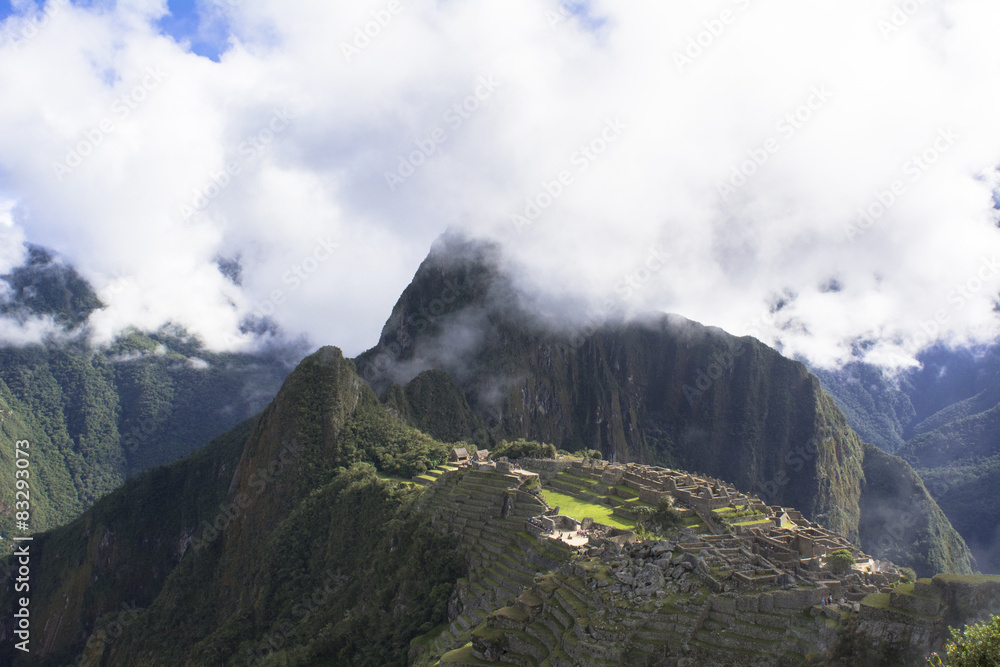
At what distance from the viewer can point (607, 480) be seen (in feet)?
187

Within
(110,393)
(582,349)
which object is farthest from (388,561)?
(110,393)

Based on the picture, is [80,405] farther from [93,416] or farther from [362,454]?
[362,454]

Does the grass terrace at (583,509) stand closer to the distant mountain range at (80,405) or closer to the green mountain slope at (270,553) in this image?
the green mountain slope at (270,553)

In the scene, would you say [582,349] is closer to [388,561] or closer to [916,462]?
[916,462]

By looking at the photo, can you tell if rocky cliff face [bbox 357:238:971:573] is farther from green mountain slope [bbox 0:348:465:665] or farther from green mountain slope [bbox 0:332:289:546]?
green mountain slope [bbox 0:332:289:546]

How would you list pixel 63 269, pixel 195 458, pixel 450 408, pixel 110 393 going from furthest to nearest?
pixel 63 269 → pixel 110 393 → pixel 450 408 → pixel 195 458

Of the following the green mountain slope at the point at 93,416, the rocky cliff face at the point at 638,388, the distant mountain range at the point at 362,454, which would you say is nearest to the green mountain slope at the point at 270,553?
the distant mountain range at the point at 362,454

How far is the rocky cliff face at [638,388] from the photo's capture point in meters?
140

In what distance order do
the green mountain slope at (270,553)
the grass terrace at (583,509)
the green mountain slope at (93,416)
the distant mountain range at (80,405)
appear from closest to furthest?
1. the grass terrace at (583,509)
2. the green mountain slope at (270,553)
3. the green mountain slope at (93,416)
4. the distant mountain range at (80,405)

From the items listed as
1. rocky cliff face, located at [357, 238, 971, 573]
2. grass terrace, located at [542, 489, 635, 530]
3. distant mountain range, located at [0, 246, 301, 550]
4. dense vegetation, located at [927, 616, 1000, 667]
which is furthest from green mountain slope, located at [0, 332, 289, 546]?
dense vegetation, located at [927, 616, 1000, 667]

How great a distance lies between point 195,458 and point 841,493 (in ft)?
424

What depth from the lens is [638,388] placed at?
178m

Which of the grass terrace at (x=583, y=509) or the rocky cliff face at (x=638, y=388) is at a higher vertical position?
the rocky cliff face at (x=638, y=388)

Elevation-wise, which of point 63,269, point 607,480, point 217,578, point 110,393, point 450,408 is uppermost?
point 63,269
